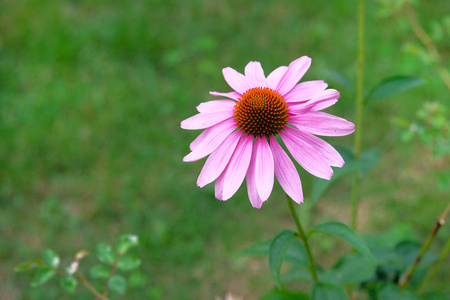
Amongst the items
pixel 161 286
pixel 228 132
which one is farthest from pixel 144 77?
pixel 228 132

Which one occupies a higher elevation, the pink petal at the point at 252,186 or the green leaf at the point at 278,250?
the pink petal at the point at 252,186

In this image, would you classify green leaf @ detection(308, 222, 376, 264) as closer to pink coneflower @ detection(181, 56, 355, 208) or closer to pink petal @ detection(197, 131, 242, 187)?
pink coneflower @ detection(181, 56, 355, 208)

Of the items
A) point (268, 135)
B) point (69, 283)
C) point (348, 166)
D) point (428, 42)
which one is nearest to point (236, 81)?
point (268, 135)

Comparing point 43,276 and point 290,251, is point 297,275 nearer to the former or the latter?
point 290,251

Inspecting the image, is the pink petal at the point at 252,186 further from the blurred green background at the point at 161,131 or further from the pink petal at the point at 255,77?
the blurred green background at the point at 161,131

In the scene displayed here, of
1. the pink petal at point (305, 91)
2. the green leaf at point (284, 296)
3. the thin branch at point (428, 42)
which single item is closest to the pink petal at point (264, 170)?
the pink petal at point (305, 91)

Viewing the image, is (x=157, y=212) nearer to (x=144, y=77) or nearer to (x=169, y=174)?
(x=169, y=174)
